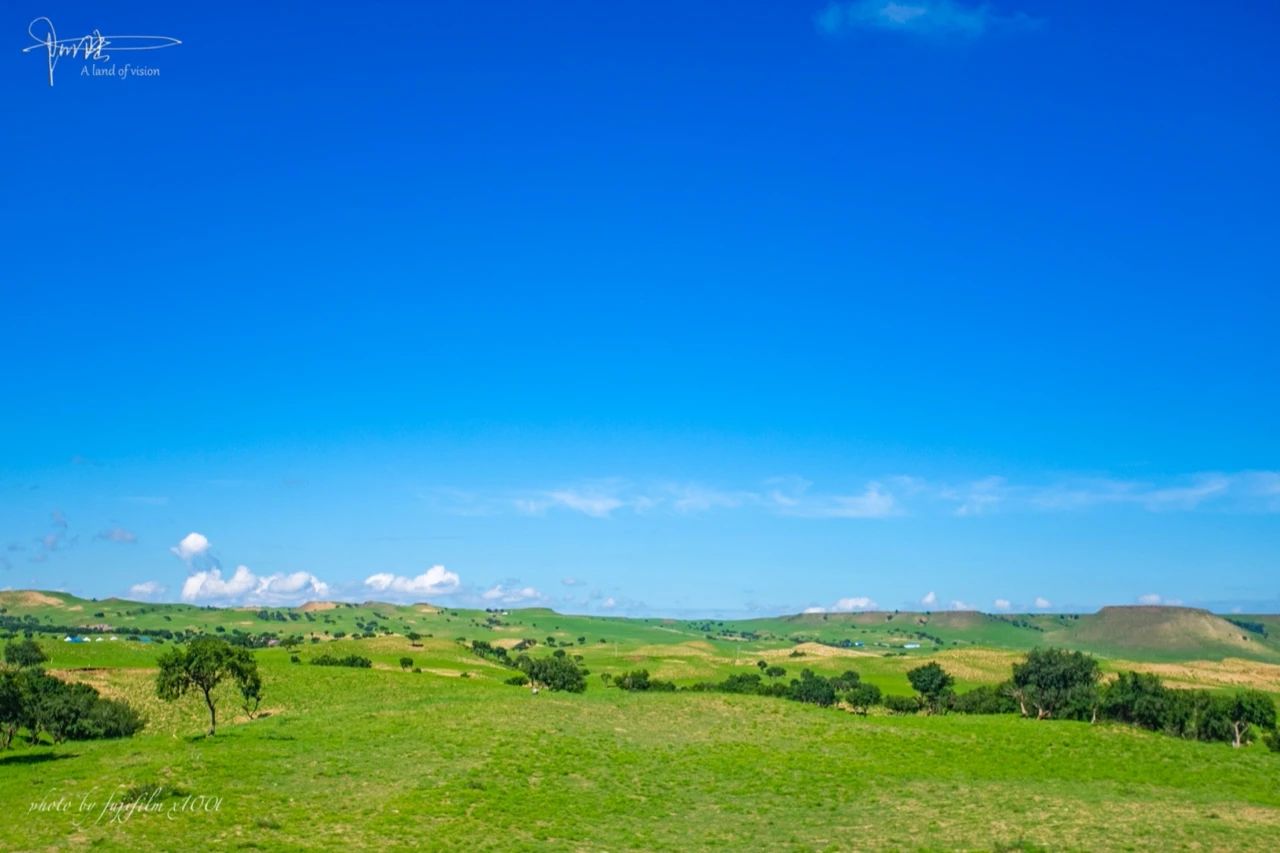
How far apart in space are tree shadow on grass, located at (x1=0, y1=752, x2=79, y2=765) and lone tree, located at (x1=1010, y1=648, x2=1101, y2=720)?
102 m

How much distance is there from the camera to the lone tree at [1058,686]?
10475 centimetres

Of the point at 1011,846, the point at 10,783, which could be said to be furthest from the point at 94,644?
the point at 1011,846

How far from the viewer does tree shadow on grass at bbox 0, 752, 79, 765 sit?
59.3m

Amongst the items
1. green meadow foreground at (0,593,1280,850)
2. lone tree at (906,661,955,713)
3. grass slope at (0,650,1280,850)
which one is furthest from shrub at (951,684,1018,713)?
grass slope at (0,650,1280,850)

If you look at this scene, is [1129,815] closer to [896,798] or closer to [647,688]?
[896,798]

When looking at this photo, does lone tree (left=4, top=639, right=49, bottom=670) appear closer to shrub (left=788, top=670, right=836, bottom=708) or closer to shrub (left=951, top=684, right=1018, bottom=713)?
shrub (left=788, top=670, right=836, bottom=708)

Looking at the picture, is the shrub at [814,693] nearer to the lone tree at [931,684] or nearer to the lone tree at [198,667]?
the lone tree at [931,684]

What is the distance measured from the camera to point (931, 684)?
12788cm

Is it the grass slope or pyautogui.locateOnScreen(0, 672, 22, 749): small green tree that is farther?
pyautogui.locateOnScreen(0, 672, 22, 749): small green tree

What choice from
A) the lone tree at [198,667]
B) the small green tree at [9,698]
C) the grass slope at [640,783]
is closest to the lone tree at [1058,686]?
the grass slope at [640,783]

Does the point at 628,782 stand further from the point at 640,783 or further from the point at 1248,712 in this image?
the point at 1248,712

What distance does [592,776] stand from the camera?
60375mm

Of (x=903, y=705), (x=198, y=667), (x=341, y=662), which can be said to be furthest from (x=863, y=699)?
(x=341, y=662)

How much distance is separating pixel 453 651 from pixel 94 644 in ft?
227
